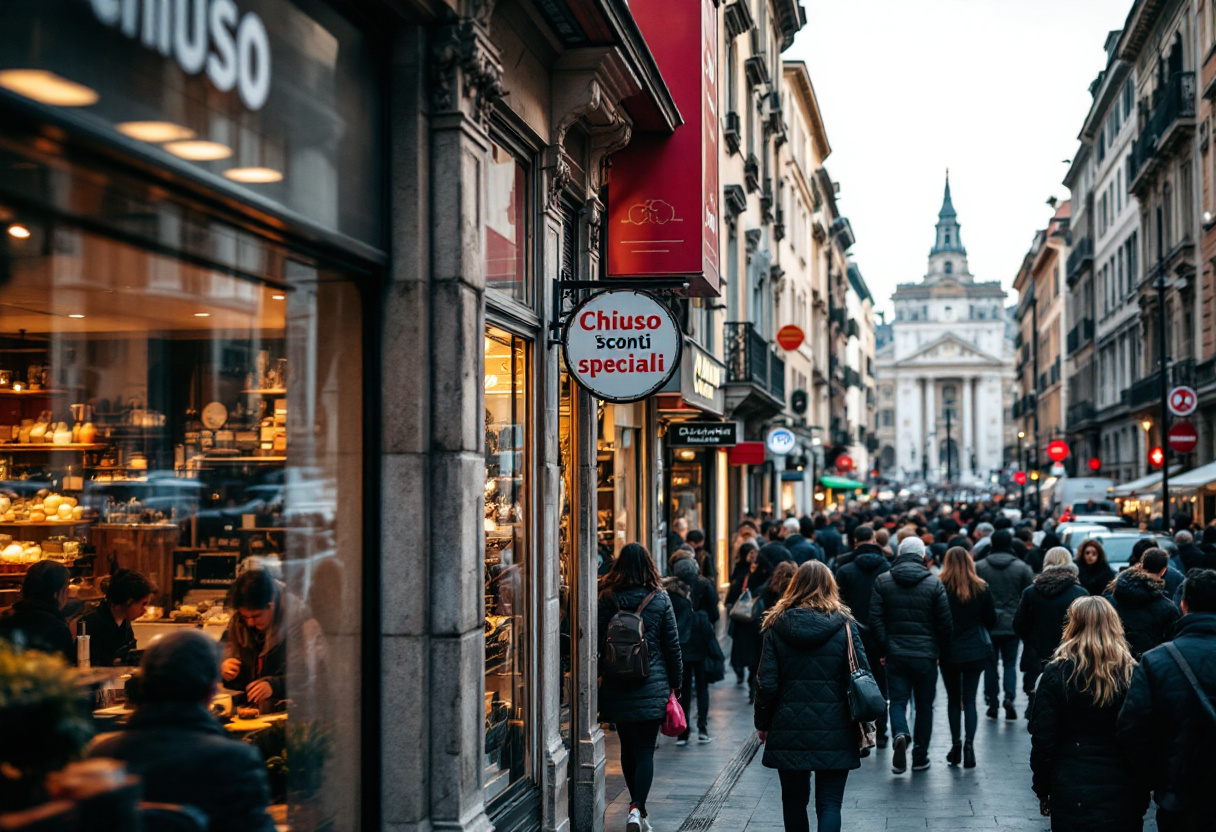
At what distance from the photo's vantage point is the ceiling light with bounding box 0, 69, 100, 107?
3.59 meters

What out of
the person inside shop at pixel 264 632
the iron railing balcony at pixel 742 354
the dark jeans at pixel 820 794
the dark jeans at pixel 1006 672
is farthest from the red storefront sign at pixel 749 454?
the person inside shop at pixel 264 632

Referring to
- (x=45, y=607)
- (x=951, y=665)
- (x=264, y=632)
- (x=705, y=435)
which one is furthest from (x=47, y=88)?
(x=705, y=435)

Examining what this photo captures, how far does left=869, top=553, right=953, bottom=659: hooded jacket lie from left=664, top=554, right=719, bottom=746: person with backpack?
2.11m

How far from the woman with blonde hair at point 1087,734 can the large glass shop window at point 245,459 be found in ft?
11.3

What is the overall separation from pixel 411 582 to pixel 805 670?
253cm

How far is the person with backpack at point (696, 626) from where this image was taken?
12.8 meters

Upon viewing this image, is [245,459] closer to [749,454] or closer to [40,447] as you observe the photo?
[40,447]

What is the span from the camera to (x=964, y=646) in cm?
1186

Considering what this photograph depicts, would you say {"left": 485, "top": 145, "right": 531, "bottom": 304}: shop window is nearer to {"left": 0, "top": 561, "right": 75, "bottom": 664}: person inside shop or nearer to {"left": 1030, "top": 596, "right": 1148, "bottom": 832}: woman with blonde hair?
{"left": 0, "top": 561, "right": 75, "bottom": 664}: person inside shop

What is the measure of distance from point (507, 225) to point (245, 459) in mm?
2725

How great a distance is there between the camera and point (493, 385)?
8008mm

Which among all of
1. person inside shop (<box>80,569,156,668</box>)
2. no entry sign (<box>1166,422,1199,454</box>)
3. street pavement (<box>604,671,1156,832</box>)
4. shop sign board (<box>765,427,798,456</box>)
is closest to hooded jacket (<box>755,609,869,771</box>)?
street pavement (<box>604,671,1156,832</box>)

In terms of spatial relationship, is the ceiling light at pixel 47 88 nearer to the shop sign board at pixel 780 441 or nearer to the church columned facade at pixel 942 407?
the shop sign board at pixel 780 441

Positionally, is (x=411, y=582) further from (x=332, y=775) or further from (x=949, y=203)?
(x=949, y=203)
